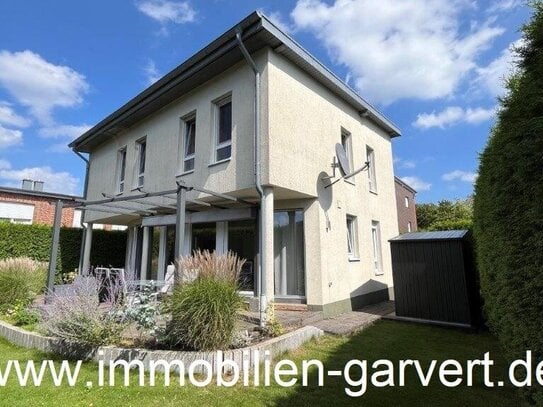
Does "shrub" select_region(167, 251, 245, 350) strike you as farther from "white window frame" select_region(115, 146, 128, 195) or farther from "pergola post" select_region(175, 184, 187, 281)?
"white window frame" select_region(115, 146, 128, 195)

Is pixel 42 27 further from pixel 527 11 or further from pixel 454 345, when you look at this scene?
pixel 454 345

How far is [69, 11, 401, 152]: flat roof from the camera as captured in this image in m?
8.42

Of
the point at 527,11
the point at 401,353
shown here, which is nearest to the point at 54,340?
the point at 401,353

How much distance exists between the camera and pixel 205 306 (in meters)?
5.46

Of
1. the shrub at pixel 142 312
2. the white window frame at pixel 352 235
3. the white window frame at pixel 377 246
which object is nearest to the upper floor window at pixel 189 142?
the shrub at pixel 142 312

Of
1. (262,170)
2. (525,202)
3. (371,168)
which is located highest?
(371,168)

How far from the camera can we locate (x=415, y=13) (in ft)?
27.1

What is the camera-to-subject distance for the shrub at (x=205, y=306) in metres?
5.43

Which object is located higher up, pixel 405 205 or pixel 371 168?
pixel 405 205

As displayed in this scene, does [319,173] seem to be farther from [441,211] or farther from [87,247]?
[441,211]

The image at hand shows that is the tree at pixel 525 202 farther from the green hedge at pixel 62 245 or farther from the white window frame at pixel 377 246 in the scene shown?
the green hedge at pixel 62 245

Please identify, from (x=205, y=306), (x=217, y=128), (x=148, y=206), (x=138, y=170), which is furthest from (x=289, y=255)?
(x=138, y=170)

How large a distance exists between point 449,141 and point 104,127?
15.0m

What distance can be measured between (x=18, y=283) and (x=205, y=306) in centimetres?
771
